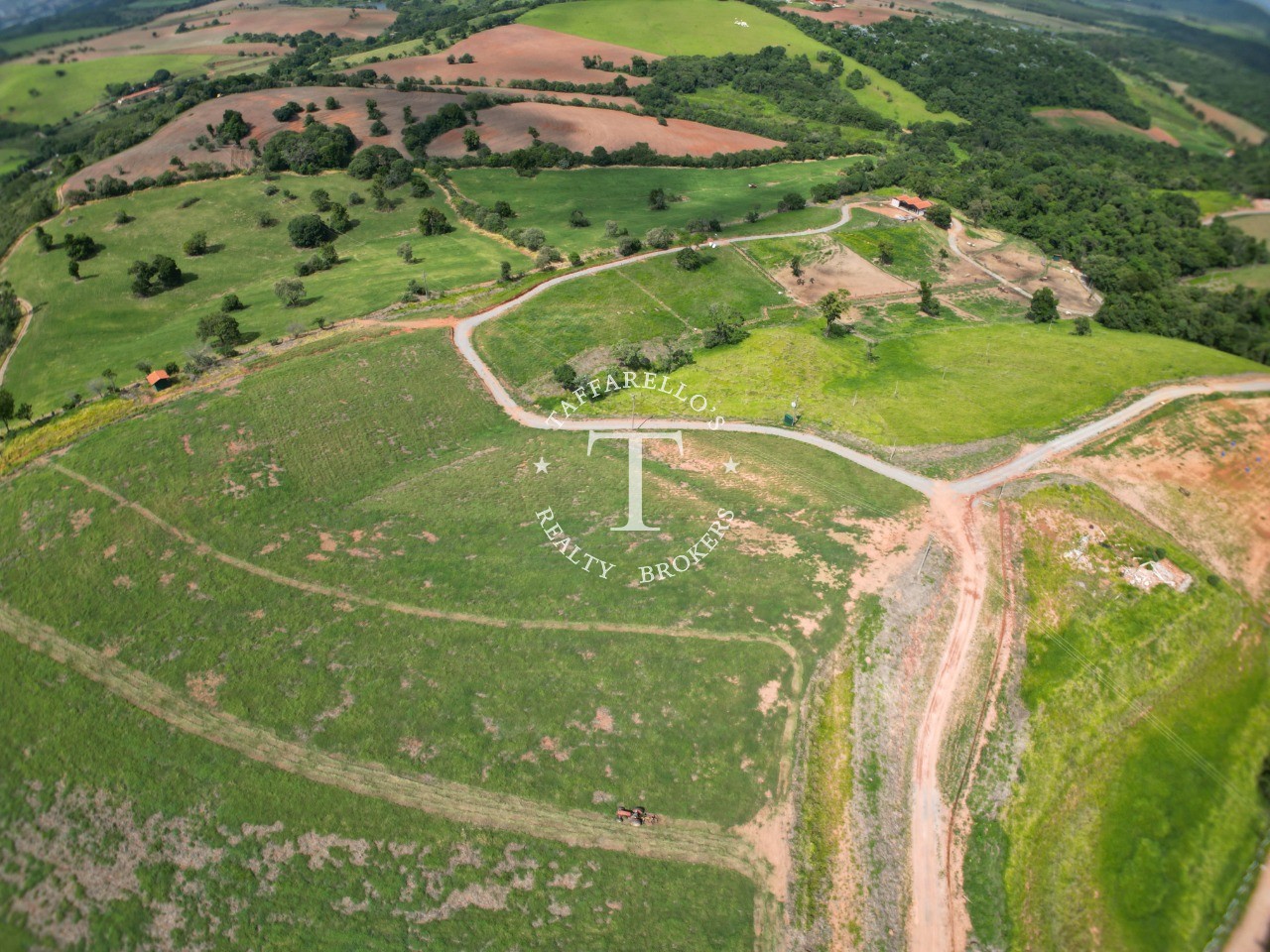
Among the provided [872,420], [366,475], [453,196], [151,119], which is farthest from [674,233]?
[151,119]

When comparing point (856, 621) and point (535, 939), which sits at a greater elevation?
point (856, 621)

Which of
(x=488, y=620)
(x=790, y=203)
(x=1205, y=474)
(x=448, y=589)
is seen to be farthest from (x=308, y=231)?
(x=1205, y=474)

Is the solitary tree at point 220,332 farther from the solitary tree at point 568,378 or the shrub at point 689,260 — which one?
the shrub at point 689,260

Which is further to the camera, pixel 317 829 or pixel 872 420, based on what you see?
pixel 872 420

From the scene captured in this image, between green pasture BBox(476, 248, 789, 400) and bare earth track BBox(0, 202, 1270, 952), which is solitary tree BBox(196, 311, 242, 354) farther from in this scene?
green pasture BBox(476, 248, 789, 400)

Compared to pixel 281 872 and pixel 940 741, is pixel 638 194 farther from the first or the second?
pixel 281 872

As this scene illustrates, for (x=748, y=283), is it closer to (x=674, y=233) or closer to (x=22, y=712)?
(x=674, y=233)

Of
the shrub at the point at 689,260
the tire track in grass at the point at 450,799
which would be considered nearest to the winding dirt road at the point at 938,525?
the tire track in grass at the point at 450,799
